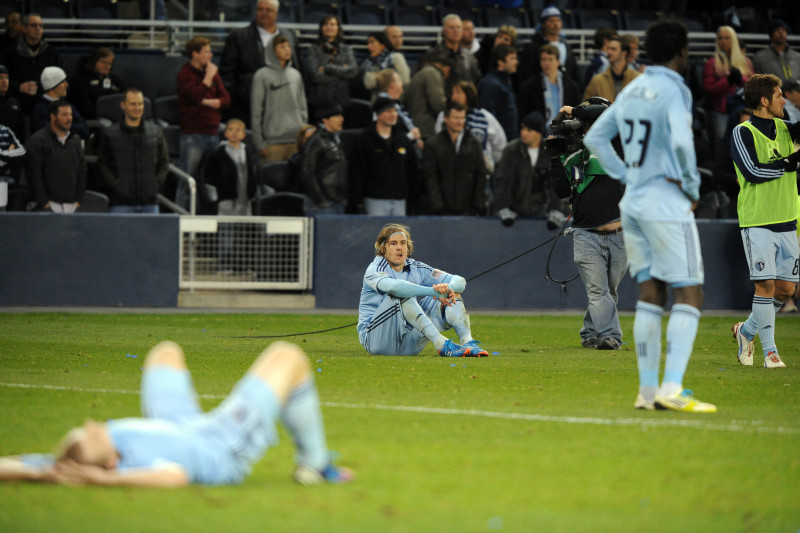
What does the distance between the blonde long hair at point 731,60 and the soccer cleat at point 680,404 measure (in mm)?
12801

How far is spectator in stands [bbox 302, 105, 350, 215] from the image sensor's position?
17.1 meters

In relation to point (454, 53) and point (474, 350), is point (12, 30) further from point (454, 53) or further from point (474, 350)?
point (474, 350)

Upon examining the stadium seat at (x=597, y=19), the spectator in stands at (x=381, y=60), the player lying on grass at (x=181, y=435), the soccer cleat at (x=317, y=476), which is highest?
the stadium seat at (x=597, y=19)

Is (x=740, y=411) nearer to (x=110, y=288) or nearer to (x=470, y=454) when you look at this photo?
(x=470, y=454)

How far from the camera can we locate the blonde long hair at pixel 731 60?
19.4 meters

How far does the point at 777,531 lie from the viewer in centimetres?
484

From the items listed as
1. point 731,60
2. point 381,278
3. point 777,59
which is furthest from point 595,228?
point 777,59

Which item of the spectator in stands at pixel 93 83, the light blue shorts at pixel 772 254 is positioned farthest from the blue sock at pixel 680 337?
the spectator in stands at pixel 93 83

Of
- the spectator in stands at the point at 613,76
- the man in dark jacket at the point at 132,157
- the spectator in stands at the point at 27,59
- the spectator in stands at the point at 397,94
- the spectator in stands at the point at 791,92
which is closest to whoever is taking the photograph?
the spectator in stands at the point at 791,92

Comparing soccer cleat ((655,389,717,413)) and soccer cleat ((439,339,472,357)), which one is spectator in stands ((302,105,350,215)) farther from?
soccer cleat ((655,389,717,413))

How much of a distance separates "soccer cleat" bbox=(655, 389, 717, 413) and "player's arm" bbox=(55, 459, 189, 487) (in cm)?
377

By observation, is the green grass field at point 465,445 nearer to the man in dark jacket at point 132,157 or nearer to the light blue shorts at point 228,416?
the light blue shorts at point 228,416

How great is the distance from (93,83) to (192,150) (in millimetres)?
2161

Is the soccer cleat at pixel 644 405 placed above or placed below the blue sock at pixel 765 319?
below
